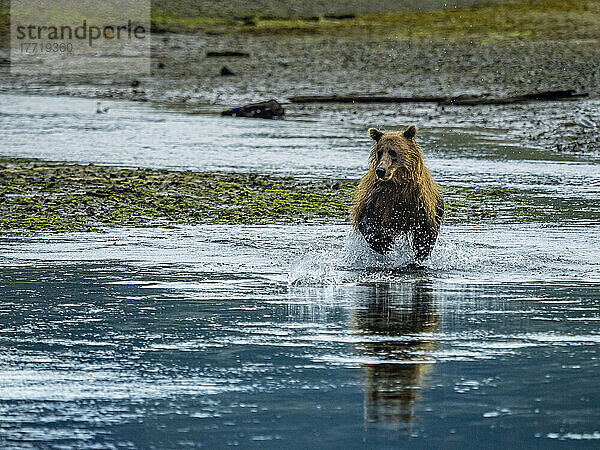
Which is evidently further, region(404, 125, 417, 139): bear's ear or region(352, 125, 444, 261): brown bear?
region(404, 125, 417, 139): bear's ear

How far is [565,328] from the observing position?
941cm

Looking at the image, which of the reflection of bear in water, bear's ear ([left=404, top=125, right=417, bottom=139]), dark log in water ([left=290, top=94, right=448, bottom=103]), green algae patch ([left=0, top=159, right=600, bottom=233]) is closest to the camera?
the reflection of bear in water

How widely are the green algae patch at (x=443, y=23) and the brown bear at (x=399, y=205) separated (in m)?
43.9

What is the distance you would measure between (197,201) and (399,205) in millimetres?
5087

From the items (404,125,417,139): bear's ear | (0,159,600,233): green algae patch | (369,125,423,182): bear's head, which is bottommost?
(0,159,600,233): green algae patch

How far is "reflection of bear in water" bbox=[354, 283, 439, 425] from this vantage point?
7344mm

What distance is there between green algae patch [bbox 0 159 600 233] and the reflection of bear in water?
4.75 meters

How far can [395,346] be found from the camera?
881 cm

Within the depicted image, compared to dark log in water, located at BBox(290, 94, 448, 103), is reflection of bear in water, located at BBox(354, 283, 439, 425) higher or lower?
lower

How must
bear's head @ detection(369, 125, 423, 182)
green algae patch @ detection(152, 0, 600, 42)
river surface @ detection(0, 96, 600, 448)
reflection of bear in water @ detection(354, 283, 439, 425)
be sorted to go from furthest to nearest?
green algae patch @ detection(152, 0, 600, 42)
bear's head @ detection(369, 125, 423, 182)
reflection of bear in water @ detection(354, 283, 439, 425)
river surface @ detection(0, 96, 600, 448)

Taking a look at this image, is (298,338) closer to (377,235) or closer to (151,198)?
(377,235)

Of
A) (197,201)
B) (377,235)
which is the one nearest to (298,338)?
(377,235)

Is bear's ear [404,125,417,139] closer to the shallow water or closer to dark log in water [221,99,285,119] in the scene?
the shallow water

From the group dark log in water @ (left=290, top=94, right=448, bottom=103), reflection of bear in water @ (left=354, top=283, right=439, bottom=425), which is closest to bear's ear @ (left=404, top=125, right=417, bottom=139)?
reflection of bear in water @ (left=354, top=283, right=439, bottom=425)
